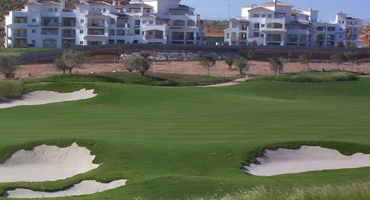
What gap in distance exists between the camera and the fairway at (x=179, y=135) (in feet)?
45.5

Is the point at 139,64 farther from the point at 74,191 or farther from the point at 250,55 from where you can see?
the point at 74,191

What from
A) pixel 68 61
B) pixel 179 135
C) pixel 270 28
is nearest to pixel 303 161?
pixel 179 135

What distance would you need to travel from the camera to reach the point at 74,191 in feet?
46.2

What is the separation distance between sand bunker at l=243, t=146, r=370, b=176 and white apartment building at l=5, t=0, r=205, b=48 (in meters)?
82.0

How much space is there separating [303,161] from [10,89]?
2734 centimetres

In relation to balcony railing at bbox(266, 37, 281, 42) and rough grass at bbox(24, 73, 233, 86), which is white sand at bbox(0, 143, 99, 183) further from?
balcony railing at bbox(266, 37, 281, 42)

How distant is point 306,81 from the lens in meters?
50.2

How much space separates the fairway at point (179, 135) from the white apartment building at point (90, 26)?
6637 cm

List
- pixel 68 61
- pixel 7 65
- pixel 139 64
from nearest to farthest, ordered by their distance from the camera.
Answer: pixel 7 65
pixel 68 61
pixel 139 64

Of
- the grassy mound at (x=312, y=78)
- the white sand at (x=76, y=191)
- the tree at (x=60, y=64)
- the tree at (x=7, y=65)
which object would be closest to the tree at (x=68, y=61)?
the tree at (x=60, y=64)

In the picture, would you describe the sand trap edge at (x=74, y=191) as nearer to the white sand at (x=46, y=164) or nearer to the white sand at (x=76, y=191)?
the white sand at (x=76, y=191)

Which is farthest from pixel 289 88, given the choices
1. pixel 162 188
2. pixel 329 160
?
pixel 162 188

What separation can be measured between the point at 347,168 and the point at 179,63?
63.9m

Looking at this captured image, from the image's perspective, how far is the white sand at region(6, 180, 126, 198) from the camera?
1361cm
